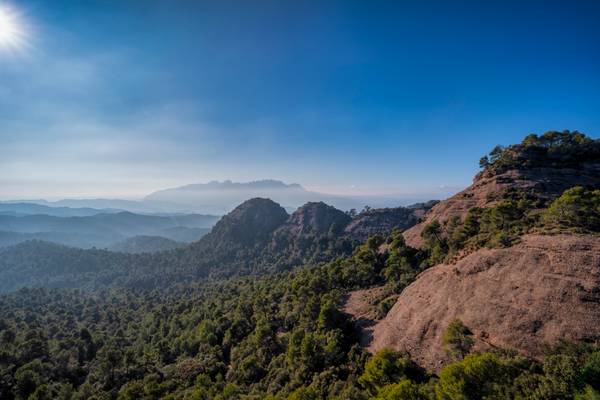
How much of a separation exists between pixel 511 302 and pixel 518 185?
46.1 meters

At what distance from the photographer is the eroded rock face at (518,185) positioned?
5788 centimetres

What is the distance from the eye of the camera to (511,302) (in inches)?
1051

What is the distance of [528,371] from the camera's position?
18562 millimetres

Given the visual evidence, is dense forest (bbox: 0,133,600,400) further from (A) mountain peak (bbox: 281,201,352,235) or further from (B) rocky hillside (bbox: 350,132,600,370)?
(A) mountain peak (bbox: 281,201,352,235)

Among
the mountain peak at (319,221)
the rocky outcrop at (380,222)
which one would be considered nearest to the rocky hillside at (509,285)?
the rocky outcrop at (380,222)

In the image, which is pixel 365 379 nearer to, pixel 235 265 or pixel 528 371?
pixel 528 371

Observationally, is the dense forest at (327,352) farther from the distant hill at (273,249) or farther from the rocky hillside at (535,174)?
the distant hill at (273,249)

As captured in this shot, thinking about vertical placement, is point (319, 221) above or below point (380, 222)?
below

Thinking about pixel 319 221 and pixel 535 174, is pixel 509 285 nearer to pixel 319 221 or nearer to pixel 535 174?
pixel 535 174

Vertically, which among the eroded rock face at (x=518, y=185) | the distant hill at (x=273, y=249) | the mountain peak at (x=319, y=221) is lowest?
the distant hill at (x=273, y=249)

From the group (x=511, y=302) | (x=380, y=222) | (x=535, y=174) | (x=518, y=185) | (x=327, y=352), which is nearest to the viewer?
(x=511, y=302)

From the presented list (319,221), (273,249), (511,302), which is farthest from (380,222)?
(511,302)

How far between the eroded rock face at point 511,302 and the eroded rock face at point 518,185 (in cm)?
2492

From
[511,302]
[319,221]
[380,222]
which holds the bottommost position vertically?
[319,221]
